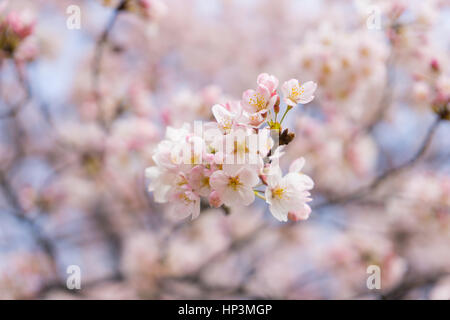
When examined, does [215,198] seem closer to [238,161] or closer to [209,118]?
[238,161]

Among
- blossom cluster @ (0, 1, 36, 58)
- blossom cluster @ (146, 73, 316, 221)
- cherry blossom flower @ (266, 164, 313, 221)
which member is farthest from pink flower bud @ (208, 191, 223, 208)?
blossom cluster @ (0, 1, 36, 58)

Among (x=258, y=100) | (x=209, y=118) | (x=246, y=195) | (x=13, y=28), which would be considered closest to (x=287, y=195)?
→ (x=246, y=195)

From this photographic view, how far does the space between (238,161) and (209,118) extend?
113cm

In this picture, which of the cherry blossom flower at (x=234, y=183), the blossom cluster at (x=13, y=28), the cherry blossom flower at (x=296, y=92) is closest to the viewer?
the cherry blossom flower at (x=234, y=183)

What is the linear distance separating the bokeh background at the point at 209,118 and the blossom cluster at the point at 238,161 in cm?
92

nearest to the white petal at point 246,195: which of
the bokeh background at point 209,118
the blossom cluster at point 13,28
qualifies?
the bokeh background at point 209,118

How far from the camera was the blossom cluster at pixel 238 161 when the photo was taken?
0.84 metres

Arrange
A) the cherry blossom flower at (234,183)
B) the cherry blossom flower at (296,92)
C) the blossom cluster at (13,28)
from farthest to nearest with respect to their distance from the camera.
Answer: the blossom cluster at (13,28) < the cherry blossom flower at (296,92) < the cherry blossom flower at (234,183)

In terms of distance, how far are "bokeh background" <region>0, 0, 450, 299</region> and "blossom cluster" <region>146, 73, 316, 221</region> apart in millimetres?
923

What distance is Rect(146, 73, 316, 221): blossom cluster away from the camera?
843 millimetres

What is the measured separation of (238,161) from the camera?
0.83 metres

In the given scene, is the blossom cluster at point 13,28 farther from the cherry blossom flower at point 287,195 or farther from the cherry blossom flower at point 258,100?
the cherry blossom flower at point 287,195

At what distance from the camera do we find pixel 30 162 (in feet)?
14.8

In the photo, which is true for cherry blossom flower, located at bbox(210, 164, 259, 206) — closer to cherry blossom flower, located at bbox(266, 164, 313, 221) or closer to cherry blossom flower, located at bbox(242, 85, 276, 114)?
cherry blossom flower, located at bbox(266, 164, 313, 221)
